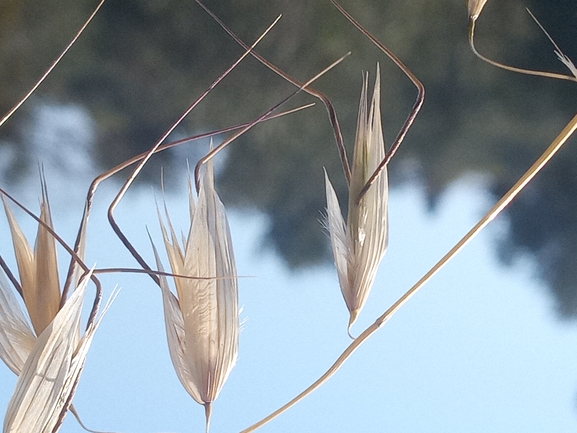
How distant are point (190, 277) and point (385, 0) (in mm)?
329

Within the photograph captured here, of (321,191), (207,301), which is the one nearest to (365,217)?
(207,301)

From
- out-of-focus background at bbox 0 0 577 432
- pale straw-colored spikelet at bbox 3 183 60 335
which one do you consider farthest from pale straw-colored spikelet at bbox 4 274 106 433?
out-of-focus background at bbox 0 0 577 432

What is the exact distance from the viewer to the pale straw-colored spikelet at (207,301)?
22 cm

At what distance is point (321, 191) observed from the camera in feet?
1.44

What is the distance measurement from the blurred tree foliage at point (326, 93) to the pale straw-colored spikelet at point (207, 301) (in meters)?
0.21

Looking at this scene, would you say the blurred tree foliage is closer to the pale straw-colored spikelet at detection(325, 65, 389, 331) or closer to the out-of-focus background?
the out-of-focus background

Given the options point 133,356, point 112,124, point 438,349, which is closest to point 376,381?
point 438,349

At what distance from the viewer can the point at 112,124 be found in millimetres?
422

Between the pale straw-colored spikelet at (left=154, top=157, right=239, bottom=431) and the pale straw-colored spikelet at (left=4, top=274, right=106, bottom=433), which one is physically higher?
the pale straw-colored spikelet at (left=154, top=157, right=239, bottom=431)

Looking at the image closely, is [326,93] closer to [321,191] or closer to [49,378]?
[321,191]

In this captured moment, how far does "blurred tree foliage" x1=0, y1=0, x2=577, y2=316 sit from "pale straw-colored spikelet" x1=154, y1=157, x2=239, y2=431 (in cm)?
21

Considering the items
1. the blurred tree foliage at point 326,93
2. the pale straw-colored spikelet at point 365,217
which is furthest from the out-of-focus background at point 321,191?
the pale straw-colored spikelet at point 365,217

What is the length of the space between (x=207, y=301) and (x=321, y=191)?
230 mm

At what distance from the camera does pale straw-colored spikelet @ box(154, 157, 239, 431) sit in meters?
0.22
